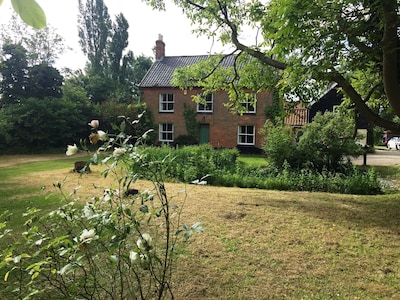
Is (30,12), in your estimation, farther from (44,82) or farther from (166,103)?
(44,82)

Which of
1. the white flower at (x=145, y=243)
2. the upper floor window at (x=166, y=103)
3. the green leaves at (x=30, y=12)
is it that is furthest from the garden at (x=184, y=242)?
the upper floor window at (x=166, y=103)

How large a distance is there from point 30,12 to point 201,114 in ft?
73.4

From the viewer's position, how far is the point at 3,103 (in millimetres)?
21500

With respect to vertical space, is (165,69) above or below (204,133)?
above

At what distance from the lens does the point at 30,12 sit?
691mm

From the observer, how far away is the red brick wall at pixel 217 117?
842 inches

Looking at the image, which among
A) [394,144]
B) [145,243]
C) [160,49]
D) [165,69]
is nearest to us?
[145,243]

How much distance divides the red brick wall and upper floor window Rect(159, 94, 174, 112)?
1.11 ft

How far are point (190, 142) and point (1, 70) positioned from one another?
15.1 m

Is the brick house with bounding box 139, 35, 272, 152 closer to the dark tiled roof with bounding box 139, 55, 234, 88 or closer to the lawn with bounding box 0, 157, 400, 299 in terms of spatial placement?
the dark tiled roof with bounding box 139, 55, 234, 88

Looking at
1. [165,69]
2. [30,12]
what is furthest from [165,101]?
[30,12]

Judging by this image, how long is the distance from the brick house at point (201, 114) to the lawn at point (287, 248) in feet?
50.6

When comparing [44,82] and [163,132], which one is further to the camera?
[163,132]

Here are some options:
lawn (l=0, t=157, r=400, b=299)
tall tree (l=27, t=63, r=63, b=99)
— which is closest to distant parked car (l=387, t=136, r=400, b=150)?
lawn (l=0, t=157, r=400, b=299)
